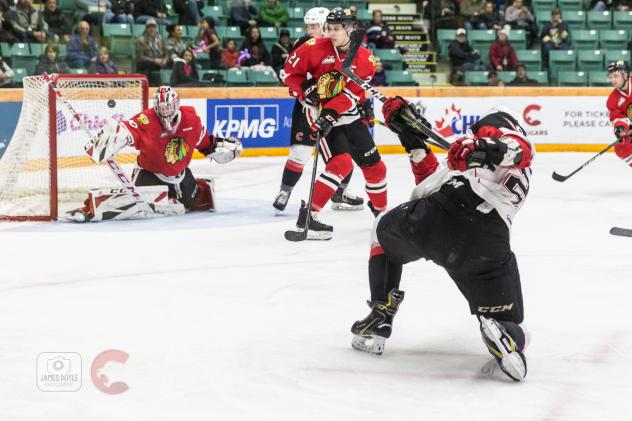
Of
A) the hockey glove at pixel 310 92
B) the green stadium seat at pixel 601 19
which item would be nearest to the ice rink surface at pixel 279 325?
the hockey glove at pixel 310 92

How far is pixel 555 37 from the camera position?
42.0ft

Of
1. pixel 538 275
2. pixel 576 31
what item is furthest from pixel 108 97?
pixel 576 31

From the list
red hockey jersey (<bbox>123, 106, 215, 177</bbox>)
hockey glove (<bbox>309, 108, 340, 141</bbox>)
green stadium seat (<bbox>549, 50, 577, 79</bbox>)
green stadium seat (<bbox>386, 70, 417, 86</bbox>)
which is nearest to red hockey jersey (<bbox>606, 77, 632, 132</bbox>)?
hockey glove (<bbox>309, 108, 340, 141</bbox>)

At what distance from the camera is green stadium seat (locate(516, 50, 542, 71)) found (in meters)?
12.6

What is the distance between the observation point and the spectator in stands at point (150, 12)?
10945mm

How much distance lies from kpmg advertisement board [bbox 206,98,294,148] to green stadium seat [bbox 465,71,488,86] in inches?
90.6

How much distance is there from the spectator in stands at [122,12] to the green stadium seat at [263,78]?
4.50ft

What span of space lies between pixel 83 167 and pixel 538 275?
3496 millimetres

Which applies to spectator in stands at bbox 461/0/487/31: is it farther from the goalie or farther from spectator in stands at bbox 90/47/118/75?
the goalie

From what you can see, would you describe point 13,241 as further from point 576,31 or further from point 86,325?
point 576,31

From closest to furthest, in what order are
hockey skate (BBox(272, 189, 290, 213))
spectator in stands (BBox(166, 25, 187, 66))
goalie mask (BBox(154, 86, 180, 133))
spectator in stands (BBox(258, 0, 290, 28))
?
goalie mask (BBox(154, 86, 180, 133))
hockey skate (BBox(272, 189, 290, 213))
spectator in stands (BBox(166, 25, 187, 66))
spectator in stands (BBox(258, 0, 290, 28))

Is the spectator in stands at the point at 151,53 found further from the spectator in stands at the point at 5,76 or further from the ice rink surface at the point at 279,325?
the ice rink surface at the point at 279,325

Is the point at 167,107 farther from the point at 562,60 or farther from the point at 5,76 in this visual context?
the point at 562,60

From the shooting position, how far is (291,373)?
3.38 m
